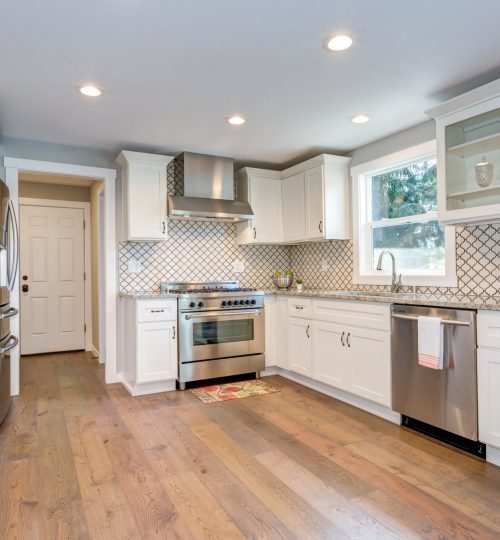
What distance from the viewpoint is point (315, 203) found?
4113 millimetres

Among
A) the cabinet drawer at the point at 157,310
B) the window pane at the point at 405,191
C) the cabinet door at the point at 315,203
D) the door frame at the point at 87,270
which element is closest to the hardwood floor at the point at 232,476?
the cabinet drawer at the point at 157,310

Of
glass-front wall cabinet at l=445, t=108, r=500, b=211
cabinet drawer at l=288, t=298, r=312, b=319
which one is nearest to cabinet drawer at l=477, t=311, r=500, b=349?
glass-front wall cabinet at l=445, t=108, r=500, b=211

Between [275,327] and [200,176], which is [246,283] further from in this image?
[200,176]

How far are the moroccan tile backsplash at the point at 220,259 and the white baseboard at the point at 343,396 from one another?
1.00 m

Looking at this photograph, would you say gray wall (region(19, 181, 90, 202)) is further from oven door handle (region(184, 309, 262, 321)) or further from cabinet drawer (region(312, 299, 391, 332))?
cabinet drawer (region(312, 299, 391, 332))

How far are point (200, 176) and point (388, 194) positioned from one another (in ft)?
6.04

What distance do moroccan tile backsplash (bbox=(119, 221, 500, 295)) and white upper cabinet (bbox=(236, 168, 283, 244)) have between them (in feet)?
0.94

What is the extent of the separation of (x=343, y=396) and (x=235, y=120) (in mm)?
2441

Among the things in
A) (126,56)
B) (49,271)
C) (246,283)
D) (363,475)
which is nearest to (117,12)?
(126,56)

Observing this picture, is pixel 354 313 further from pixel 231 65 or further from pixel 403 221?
pixel 231 65

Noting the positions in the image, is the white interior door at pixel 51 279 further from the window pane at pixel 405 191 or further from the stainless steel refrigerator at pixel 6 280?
the window pane at pixel 405 191

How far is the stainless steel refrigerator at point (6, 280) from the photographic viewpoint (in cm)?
291

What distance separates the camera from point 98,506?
1.92 metres

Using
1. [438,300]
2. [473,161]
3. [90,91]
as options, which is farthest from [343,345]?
[90,91]
